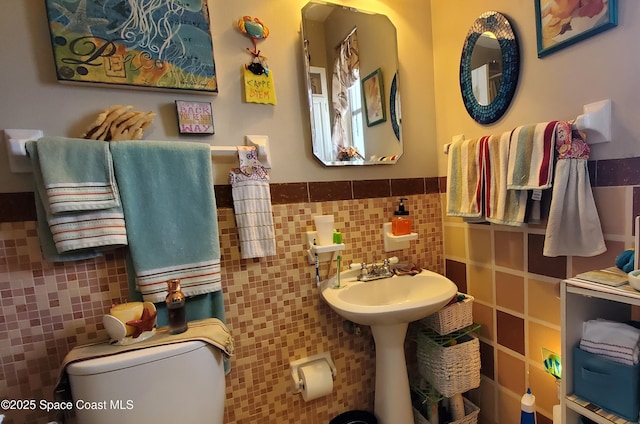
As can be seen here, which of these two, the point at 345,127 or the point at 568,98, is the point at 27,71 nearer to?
the point at 345,127

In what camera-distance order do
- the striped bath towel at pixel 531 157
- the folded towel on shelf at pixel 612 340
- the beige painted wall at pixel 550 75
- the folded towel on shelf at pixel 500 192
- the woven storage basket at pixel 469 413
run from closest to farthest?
the folded towel on shelf at pixel 612 340 → the beige painted wall at pixel 550 75 → the striped bath towel at pixel 531 157 → the folded towel on shelf at pixel 500 192 → the woven storage basket at pixel 469 413

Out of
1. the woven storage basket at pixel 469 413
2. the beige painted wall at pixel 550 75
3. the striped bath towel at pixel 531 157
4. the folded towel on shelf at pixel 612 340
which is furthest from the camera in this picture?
the woven storage basket at pixel 469 413

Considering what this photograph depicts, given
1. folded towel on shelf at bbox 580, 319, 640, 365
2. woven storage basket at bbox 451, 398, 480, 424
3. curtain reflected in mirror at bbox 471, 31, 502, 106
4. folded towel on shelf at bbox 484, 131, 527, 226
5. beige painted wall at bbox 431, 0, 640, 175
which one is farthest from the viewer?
woven storage basket at bbox 451, 398, 480, 424

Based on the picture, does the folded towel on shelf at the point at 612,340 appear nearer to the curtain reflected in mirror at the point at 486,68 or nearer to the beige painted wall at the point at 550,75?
the beige painted wall at the point at 550,75

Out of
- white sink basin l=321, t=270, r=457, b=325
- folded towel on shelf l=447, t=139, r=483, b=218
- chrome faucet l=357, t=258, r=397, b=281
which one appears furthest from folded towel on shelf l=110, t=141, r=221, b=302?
folded towel on shelf l=447, t=139, r=483, b=218

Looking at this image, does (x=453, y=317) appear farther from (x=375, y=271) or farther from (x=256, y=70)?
(x=256, y=70)

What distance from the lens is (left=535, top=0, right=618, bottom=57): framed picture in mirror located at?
2.98 feet

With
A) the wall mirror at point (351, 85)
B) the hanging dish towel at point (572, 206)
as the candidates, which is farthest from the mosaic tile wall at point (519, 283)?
the wall mirror at point (351, 85)

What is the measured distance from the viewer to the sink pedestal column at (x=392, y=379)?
127 centimetres

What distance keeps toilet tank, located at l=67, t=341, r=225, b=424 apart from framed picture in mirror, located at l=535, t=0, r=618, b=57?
1567 millimetres

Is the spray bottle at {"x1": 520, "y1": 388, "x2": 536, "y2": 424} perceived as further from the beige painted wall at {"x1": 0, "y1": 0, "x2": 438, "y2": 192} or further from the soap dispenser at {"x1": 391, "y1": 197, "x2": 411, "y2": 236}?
the beige painted wall at {"x1": 0, "y1": 0, "x2": 438, "y2": 192}

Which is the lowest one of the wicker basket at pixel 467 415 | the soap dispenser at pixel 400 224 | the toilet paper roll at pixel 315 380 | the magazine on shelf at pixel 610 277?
the wicker basket at pixel 467 415

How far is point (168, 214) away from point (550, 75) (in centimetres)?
146

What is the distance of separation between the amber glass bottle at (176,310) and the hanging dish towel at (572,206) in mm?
1252
